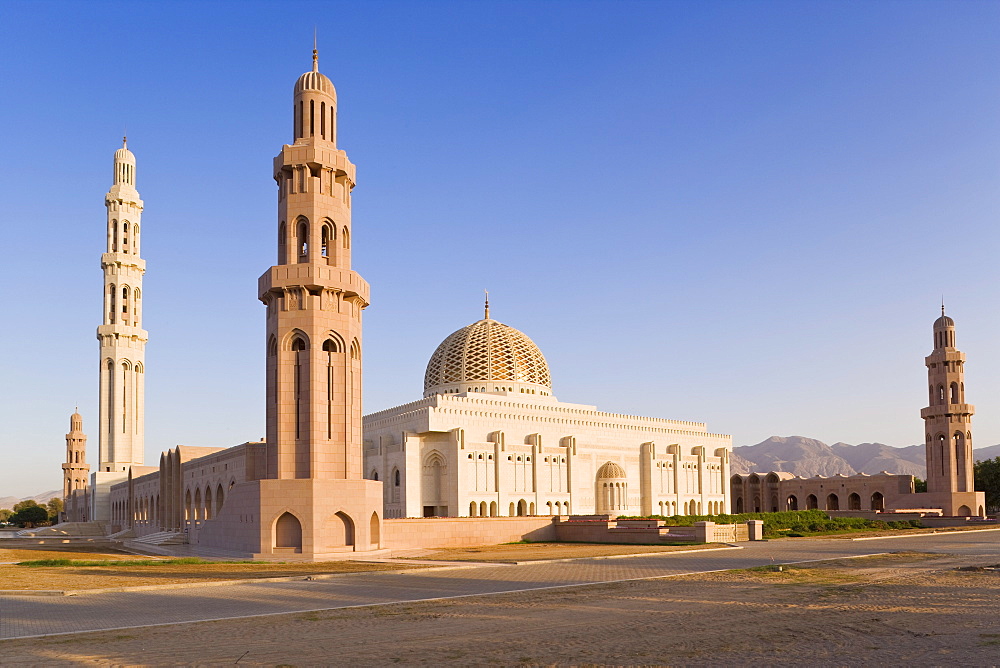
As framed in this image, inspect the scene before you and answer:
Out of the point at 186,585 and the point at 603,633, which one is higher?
the point at 603,633

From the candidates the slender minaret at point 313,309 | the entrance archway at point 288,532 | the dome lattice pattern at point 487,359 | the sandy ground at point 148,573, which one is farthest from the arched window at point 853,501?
→ the sandy ground at point 148,573

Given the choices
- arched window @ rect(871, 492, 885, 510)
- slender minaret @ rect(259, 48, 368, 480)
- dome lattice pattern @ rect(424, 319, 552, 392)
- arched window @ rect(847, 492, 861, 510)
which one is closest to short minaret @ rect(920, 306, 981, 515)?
arched window @ rect(871, 492, 885, 510)

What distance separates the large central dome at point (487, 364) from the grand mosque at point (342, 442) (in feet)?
0.39

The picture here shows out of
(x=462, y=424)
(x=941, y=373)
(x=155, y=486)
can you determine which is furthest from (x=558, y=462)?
(x=941, y=373)

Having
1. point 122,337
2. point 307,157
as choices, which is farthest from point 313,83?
point 122,337

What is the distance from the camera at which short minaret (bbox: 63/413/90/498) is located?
93.6 meters

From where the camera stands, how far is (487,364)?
60156 millimetres

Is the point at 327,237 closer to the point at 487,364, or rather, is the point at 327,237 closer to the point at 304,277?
the point at 304,277

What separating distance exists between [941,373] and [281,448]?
2251 inches

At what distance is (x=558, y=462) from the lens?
55156mm

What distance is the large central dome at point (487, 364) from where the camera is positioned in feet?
196

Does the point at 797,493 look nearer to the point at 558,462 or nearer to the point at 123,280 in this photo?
the point at 558,462

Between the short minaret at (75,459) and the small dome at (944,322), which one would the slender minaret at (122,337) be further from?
the small dome at (944,322)

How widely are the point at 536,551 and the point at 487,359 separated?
3271 centimetres
